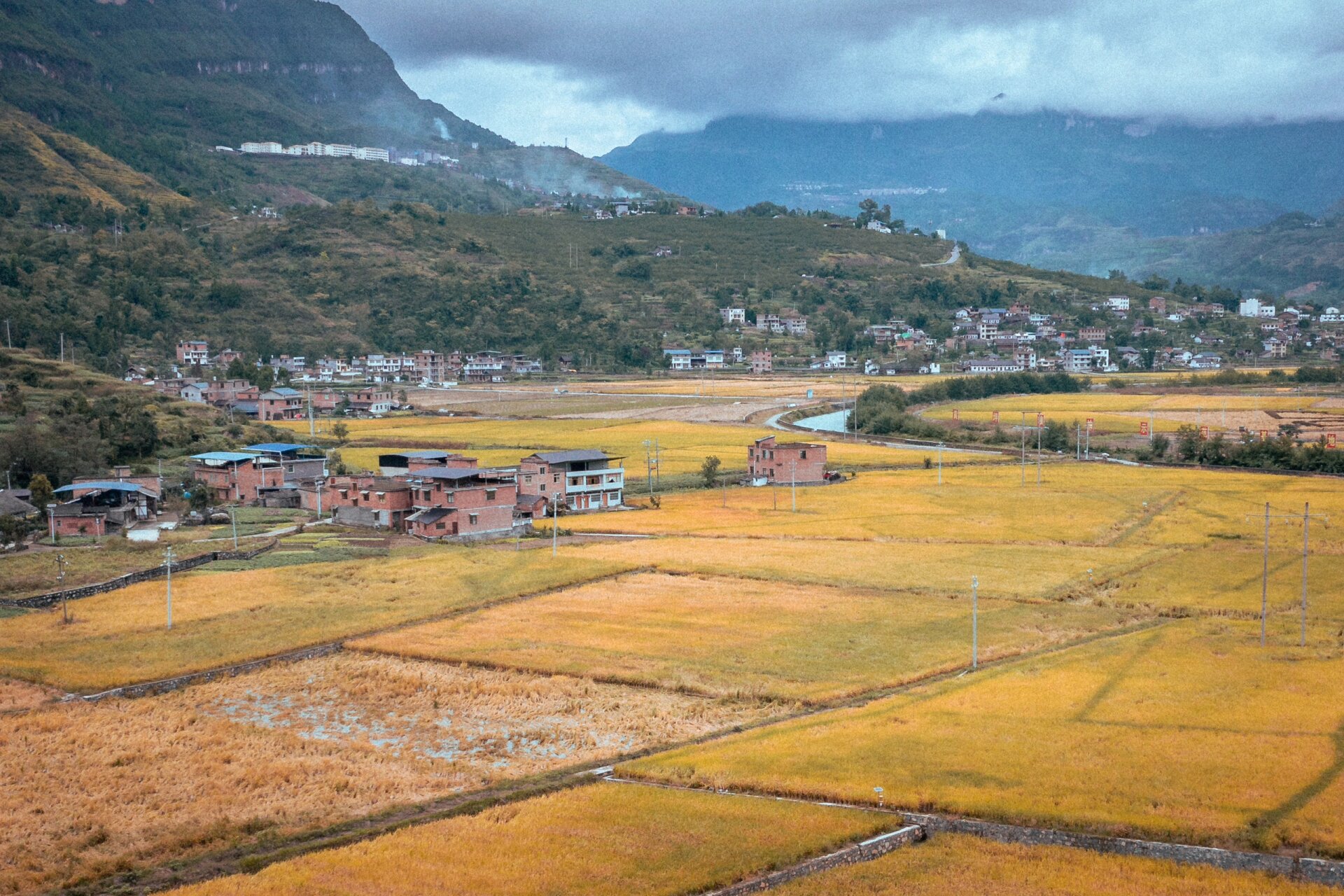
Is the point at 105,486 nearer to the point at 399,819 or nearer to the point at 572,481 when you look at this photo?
the point at 572,481

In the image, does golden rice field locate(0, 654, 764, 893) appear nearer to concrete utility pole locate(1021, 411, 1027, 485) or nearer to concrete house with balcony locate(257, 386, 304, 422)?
concrete utility pole locate(1021, 411, 1027, 485)

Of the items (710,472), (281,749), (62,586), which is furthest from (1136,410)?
(281,749)

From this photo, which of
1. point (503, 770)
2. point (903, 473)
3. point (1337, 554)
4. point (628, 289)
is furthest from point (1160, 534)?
point (628, 289)

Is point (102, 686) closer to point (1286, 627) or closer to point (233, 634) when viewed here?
point (233, 634)

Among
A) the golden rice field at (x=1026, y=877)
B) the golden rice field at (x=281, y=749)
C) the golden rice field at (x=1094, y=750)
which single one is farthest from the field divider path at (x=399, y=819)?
the golden rice field at (x=1026, y=877)

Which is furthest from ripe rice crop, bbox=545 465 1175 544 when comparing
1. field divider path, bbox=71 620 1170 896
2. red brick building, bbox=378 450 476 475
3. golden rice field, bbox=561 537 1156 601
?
field divider path, bbox=71 620 1170 896

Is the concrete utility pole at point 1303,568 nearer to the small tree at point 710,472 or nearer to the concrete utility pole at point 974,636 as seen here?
the concrete utility pole at point 974,636
